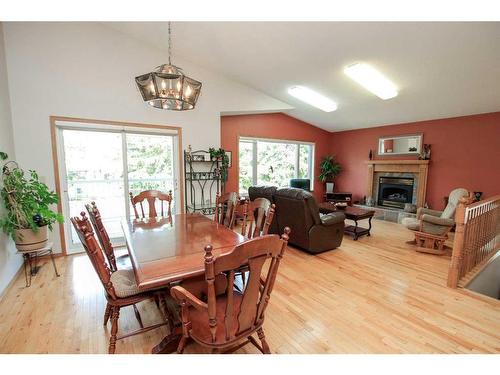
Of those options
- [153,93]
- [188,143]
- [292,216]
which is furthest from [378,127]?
[153,93]

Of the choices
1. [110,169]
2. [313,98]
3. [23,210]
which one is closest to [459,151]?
[313,98]

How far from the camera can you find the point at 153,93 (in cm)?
188

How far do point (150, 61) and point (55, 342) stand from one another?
3909mm

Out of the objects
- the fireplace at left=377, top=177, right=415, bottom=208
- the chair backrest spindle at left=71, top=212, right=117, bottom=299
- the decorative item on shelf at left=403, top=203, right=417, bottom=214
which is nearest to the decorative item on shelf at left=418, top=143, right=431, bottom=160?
the fireplace at left=377, top=177, right=415, bottom=208

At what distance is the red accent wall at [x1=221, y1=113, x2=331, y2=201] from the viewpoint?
541 centimetres

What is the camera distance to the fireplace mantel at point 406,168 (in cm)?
521

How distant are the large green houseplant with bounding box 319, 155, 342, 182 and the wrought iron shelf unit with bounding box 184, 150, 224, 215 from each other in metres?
3.51

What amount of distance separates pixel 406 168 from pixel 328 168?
193cm

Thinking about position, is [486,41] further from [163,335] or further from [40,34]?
[40,34]

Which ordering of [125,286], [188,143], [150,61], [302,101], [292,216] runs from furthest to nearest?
[302,101], [188,143], [150,61], [292,216], [125,286]

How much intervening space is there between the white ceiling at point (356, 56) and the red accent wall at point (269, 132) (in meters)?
0.96

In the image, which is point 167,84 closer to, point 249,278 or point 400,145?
point 249,278

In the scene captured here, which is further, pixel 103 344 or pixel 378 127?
pixel 378 127

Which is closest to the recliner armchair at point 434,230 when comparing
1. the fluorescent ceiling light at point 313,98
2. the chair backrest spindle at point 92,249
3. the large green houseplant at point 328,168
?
the fluorescent ceiling light at point 313,98
